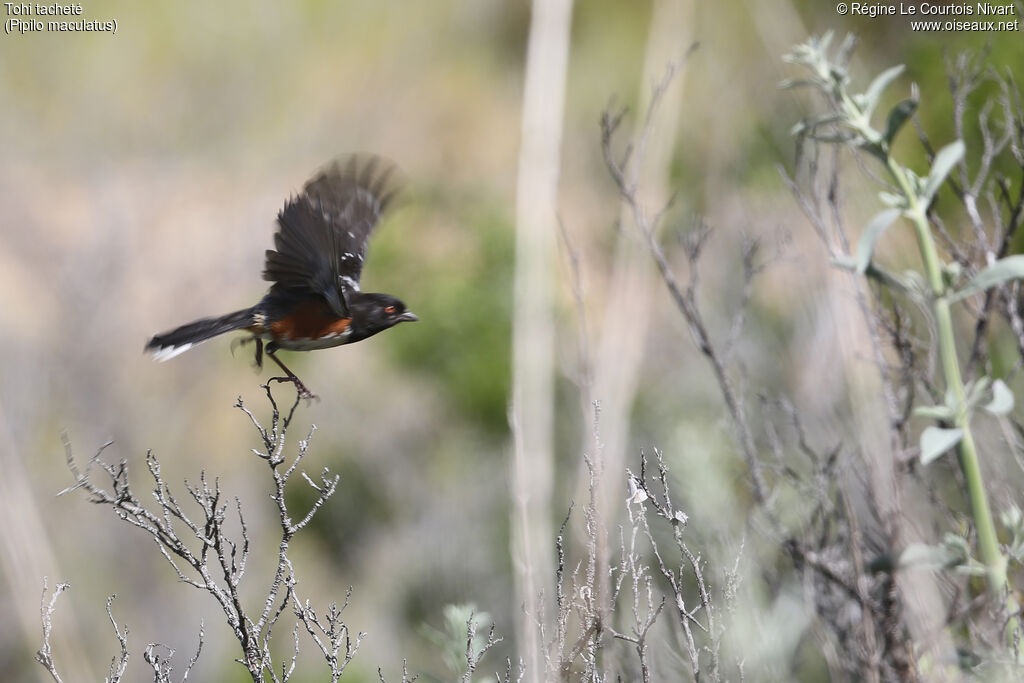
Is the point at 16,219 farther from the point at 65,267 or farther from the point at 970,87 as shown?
the point at 970,87

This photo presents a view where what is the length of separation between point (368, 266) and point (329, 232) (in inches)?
196

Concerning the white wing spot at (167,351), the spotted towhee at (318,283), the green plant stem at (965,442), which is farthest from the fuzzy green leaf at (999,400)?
the white wing spot at (167,351)

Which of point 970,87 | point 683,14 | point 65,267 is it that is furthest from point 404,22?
point 970,87

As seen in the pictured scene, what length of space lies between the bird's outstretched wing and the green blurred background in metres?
1.24

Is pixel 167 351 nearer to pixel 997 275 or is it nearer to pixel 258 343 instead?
pixel 258 343

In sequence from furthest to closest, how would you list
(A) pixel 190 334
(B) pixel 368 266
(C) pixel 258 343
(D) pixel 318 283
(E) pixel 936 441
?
(B) pixel 368 266, (C) pixel 258 343, (A) pixel 190 334, (D) pixel 318 283, (E) pixel 936 441

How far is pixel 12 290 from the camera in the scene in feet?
33.9

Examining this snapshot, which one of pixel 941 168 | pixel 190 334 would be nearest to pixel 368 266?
pixel 190 334

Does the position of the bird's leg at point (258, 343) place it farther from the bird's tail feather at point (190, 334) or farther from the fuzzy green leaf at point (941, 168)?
the fuzzy green leaf at point (941, 168)

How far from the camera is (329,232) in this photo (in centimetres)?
255

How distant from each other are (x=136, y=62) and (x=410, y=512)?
6840 mm

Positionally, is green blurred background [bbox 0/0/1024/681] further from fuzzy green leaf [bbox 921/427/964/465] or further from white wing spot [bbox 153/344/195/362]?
fuzzy green leaf [bbox 921/427/964/465]

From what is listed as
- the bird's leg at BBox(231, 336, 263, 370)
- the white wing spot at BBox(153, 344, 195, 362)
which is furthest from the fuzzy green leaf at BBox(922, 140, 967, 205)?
the bird's leg at BBox(231, 336, 263, 370)

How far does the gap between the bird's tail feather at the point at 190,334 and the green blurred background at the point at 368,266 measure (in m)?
0.98
